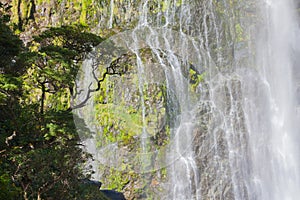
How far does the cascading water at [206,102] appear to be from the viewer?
48.2 ft

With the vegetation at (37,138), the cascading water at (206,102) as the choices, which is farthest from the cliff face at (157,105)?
the vegetation at (37,138)

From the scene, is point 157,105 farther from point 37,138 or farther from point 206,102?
point 37,138

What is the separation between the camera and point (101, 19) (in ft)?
58.1

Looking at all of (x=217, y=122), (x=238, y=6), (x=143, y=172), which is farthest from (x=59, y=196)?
(x=238, y=6)

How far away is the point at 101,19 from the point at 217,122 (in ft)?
26.8

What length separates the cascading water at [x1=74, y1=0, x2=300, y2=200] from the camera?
14.7 m

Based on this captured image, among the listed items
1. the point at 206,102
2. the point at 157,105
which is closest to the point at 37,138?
the point at 157,105

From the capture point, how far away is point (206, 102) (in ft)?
51.5

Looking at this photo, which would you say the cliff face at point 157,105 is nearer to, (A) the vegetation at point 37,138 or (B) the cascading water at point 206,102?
(B) the cascading water at point 206,102

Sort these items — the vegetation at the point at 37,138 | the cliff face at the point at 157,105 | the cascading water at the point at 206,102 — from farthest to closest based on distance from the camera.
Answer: the cliff face at the point at 157,105 < the cascading water at the point at 206,102 < the vegetation at the point at 37,138

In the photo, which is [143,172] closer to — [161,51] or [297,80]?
[161,51]

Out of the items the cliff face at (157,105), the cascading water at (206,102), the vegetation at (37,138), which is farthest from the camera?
the cliff face at (157,105)

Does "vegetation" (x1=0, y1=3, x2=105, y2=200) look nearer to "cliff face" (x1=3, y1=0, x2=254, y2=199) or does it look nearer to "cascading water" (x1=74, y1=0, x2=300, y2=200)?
"cascading water" (x1=74, y1=0, x2=300, y2=200)

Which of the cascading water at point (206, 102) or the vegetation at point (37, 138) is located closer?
the vegetation at point (37, 138)
